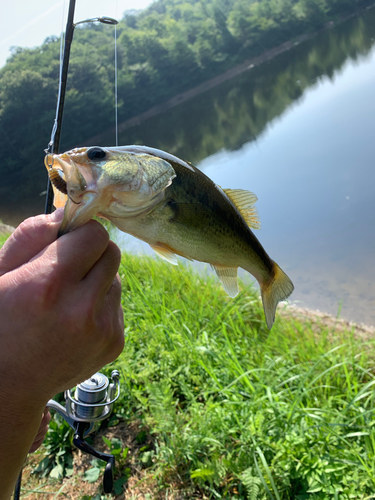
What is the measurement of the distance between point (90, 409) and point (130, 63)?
3260cm

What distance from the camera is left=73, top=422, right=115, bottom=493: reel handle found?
1936 millimetres

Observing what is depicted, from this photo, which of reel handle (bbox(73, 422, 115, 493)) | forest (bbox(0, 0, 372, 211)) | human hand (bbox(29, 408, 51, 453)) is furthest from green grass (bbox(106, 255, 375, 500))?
forest (bbox(0, 0, 372, 211))

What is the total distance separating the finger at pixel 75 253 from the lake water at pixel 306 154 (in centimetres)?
390

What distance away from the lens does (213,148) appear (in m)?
22.1

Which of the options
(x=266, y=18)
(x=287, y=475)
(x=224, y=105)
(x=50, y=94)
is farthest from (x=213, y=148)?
(x=266, y=18)

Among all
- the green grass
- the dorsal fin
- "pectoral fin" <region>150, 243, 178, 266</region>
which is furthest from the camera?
the green grass

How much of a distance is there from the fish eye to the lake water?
3882 millimetres

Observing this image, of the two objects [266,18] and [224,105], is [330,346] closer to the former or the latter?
[224,105]

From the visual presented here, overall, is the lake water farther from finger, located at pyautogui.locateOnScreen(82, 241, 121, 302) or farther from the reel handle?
finger, located at pyautogui.locateOnScreen(82, 241, 121, 302)

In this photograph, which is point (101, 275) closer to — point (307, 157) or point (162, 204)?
point (162, 204)

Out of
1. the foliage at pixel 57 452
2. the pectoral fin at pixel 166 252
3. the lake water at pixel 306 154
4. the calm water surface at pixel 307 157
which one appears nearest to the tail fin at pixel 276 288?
the pectoral fin at pixel 166 252

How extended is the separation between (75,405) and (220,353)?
5.26 feet

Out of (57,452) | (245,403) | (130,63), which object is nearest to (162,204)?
(245,403)

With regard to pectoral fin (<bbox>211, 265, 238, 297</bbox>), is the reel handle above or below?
below
